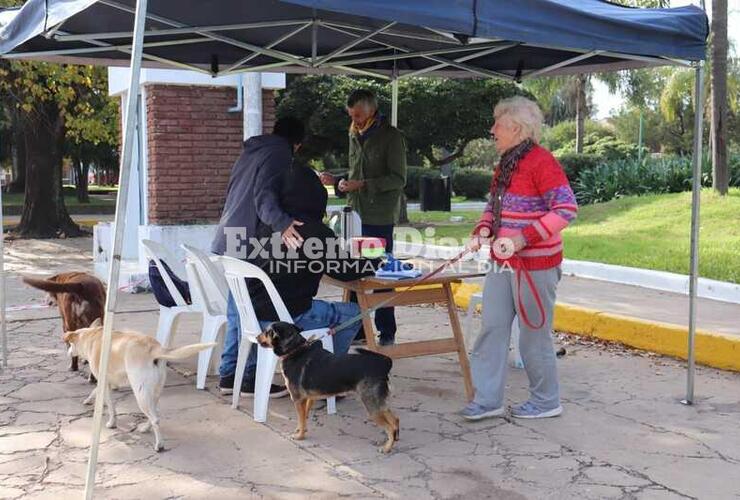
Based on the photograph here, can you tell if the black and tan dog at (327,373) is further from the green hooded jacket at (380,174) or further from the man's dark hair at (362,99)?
the man's dark hair at (362,99)

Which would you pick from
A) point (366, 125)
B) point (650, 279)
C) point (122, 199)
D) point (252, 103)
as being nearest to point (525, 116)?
point (366, 125)

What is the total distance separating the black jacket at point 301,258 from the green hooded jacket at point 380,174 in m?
1.33

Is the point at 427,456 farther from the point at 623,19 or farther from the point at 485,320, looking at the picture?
the point at 623,19

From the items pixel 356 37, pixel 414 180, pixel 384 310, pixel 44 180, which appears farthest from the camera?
pixel 414 180

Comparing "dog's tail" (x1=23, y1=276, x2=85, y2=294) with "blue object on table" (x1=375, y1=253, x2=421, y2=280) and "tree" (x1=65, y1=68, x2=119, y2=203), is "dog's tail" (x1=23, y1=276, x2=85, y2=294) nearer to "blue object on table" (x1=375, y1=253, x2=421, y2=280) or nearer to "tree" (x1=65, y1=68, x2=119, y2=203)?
"blue object on table" (x1=375, y1=253, x2=421, y2=280)

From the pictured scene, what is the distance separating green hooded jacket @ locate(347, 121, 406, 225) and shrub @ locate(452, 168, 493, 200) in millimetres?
25573

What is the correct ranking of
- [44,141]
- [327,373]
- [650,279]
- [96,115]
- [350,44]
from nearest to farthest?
[327,373], [350,44], [650,279], [96,115], [44,141]

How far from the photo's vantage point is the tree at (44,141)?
1436 cm

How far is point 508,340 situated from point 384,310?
1.72 metres

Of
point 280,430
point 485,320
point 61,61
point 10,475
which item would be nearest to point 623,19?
point 485,320

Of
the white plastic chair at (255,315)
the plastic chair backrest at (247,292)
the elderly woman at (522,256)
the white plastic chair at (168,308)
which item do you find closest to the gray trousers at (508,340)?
the elderly woman at (522,256)

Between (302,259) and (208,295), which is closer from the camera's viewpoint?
(302,259)

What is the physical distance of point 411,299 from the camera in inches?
198

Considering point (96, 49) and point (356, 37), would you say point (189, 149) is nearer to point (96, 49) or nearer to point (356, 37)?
point (96, 49)
